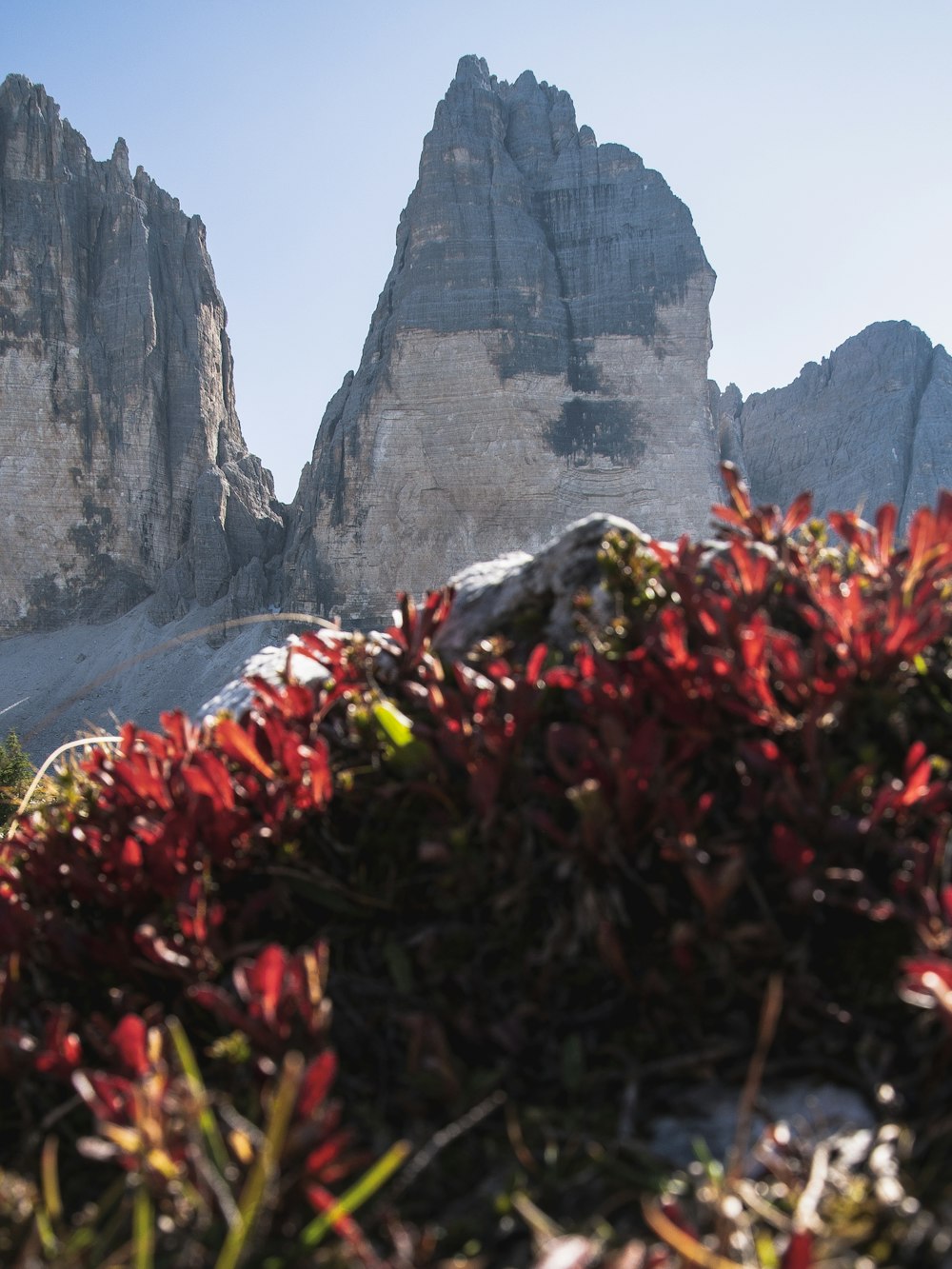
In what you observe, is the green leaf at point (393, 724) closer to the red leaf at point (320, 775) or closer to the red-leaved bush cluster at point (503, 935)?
the red-leaved bush cluster at point (503, 935)

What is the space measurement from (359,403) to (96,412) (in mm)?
14646

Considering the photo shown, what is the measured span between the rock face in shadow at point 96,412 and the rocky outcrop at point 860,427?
1275 inches

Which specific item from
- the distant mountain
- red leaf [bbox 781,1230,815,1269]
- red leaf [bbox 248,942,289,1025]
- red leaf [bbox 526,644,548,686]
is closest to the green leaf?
red leaf [bbox 526,644,548,686]

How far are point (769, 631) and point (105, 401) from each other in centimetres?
5372

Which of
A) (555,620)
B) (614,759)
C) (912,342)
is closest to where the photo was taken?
(614,759)

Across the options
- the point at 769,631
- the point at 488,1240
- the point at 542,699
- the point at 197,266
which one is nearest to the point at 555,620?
the point at 542,699

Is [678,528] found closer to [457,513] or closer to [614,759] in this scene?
[457,513]

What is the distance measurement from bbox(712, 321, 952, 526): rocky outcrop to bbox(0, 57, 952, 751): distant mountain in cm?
780

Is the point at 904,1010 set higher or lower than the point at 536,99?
lower

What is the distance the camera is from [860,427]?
60.6 meters

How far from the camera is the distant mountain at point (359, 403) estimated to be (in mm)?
46875

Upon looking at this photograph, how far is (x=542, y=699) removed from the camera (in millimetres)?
2131

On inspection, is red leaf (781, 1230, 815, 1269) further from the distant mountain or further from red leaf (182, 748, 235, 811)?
the distant mountain

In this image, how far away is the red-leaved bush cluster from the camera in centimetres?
130
